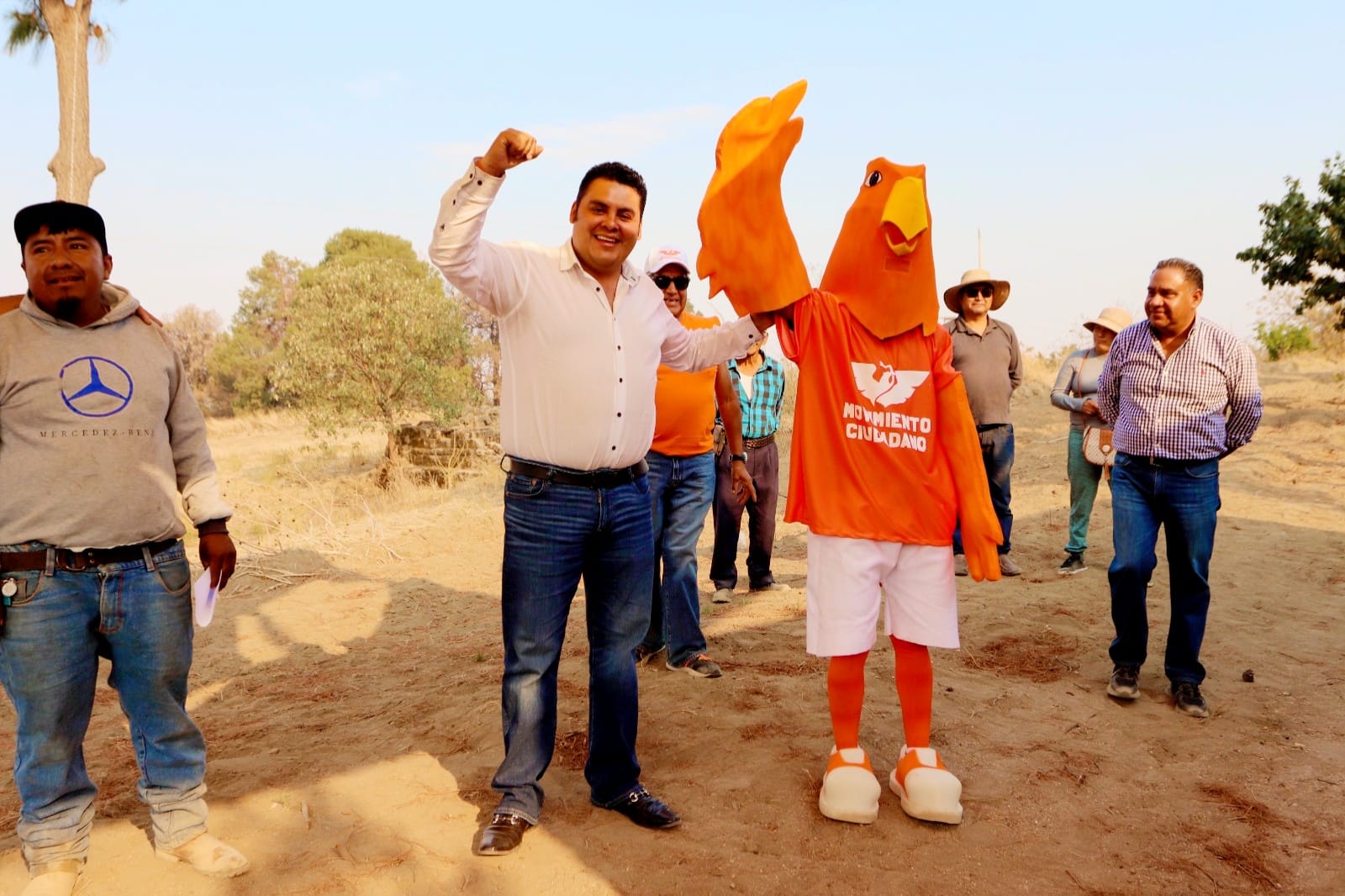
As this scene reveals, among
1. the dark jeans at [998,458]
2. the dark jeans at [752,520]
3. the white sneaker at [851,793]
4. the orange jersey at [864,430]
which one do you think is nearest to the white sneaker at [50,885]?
the white sneaker at [851,793]

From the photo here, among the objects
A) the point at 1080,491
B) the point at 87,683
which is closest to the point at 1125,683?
the point at 1080,491

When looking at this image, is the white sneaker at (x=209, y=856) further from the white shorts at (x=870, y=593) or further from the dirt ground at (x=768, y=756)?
the white shorts at (x=870, y=593)

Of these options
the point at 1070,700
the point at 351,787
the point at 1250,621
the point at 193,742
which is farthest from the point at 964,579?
the point at 193,742

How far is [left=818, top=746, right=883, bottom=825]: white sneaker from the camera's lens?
356cm

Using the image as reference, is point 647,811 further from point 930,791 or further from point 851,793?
point 930,791

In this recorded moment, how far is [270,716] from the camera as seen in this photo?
5.20 meters

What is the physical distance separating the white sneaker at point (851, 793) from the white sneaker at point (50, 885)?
100 inches

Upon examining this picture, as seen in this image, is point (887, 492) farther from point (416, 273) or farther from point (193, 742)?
point (416, 273)

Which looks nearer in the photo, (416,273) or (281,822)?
(281,822)

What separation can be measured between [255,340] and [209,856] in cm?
3822

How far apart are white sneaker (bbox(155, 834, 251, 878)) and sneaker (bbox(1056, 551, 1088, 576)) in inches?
251

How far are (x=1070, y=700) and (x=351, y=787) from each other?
350cm

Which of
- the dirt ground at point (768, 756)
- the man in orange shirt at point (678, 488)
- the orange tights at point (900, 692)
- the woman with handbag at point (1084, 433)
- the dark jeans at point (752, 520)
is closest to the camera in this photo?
the dirt ground at point (768, 756)

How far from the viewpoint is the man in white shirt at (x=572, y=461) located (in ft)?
10.8
